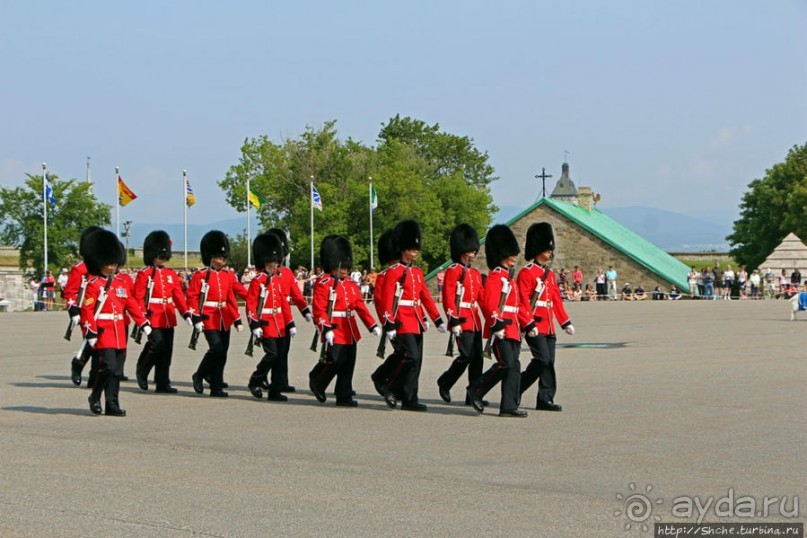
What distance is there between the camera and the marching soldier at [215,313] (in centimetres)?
1571

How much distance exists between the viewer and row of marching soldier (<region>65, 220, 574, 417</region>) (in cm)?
1365

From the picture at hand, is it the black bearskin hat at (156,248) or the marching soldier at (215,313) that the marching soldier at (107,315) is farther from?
the black bearskin hat at (156,248)

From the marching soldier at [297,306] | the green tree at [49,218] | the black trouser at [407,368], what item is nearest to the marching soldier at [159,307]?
the marching soldier at [297,306]

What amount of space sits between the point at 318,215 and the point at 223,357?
2461 inches

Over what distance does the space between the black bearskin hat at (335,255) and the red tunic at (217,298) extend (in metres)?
1.62

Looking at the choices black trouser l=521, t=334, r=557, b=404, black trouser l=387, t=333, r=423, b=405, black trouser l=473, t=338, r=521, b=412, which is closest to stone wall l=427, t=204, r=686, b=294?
black trouser l=387, t=333, r=423, b=405

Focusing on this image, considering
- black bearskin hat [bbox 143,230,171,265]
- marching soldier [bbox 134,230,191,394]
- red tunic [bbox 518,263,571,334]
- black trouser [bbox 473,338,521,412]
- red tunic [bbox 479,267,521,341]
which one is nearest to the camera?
black trouser [bbox 473,338,521,412]

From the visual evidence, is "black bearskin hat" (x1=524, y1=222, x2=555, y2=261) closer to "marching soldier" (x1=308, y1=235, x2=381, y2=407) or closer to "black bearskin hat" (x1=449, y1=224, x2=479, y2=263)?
"black bearskin hat" (x1=449, y1=224, x2=479, y2=263)

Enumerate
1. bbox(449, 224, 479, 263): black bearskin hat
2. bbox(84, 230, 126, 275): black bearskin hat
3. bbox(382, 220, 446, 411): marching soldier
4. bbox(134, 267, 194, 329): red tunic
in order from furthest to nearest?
bbox(134, 267, 194, 329): red tunic
bbox(449, 224, 479, 263): black bearskin hat
bbox(84, 230, 126, 275): black bearskin hat
bbox(382, 220, 446, 411): marching soldier

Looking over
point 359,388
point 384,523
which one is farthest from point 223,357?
point 384,523

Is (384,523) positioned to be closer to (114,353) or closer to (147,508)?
(147,508)

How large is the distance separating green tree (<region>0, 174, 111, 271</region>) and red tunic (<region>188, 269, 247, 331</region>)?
55.9 meters

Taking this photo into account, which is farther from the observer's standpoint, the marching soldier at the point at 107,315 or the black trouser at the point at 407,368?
the black trouser at the point at 407,368

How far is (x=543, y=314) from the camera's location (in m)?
14.0
